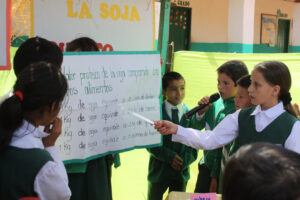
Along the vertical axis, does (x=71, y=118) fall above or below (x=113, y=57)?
below

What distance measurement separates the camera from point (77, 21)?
2289mm

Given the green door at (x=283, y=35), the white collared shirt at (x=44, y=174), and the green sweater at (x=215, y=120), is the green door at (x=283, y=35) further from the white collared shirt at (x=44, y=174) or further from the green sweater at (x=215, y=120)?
the white collared shirt at (x=44, y=174)

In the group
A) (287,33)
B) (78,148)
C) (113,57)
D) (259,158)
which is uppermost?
(287,33)

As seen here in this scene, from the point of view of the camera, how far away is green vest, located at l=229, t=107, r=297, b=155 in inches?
66.7

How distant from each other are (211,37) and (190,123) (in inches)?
340

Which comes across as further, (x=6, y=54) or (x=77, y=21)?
(x=77, y=21)

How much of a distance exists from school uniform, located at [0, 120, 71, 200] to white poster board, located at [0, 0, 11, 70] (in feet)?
2.74

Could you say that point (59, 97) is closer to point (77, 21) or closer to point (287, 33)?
point (77, 21)

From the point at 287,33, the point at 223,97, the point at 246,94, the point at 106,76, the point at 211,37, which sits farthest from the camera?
the point at 287,33

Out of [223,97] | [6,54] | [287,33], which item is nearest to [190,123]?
[223,97]

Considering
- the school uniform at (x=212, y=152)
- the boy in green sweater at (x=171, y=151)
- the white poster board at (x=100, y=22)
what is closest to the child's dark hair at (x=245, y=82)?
the school uniform at (x=212, y=152)

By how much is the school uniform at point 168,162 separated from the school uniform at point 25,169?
1322mm

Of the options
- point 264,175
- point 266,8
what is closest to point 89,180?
point 264,175

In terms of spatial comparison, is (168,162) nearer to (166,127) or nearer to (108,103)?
(166,127)
